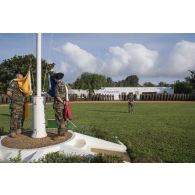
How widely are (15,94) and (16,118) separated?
25.3 inches

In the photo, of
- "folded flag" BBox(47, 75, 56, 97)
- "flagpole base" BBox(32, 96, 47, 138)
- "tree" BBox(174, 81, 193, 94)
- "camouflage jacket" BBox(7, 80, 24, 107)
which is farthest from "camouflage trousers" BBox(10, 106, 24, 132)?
"tree" BBox(174, 81, 193, 94)

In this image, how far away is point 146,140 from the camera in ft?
29.6

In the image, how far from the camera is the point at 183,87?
→ 54.2m

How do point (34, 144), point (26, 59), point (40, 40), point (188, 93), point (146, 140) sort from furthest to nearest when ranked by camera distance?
1. point (188, 93)
2. point (26, 59)
3. point (146, 140)
4. point (40, 40)
5. point (34, 144)

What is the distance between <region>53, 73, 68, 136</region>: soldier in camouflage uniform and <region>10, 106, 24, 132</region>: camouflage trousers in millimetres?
1096

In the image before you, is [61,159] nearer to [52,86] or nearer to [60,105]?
[60,105]

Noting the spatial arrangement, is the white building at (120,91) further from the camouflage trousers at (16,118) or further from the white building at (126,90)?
the camouflage trousers at (16,118)

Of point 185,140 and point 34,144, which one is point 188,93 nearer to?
point 185,140

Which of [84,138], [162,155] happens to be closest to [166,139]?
[162,155]

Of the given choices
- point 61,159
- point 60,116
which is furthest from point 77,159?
point 60,116

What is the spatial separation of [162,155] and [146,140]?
1.99 m

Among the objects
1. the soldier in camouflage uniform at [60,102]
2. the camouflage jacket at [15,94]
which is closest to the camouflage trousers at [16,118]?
the camouflage jacket at [15,94]

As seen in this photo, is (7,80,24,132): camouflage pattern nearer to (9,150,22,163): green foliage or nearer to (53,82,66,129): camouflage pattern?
(53,82,66,129): camouflage pattern

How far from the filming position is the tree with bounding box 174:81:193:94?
A: 172ft
